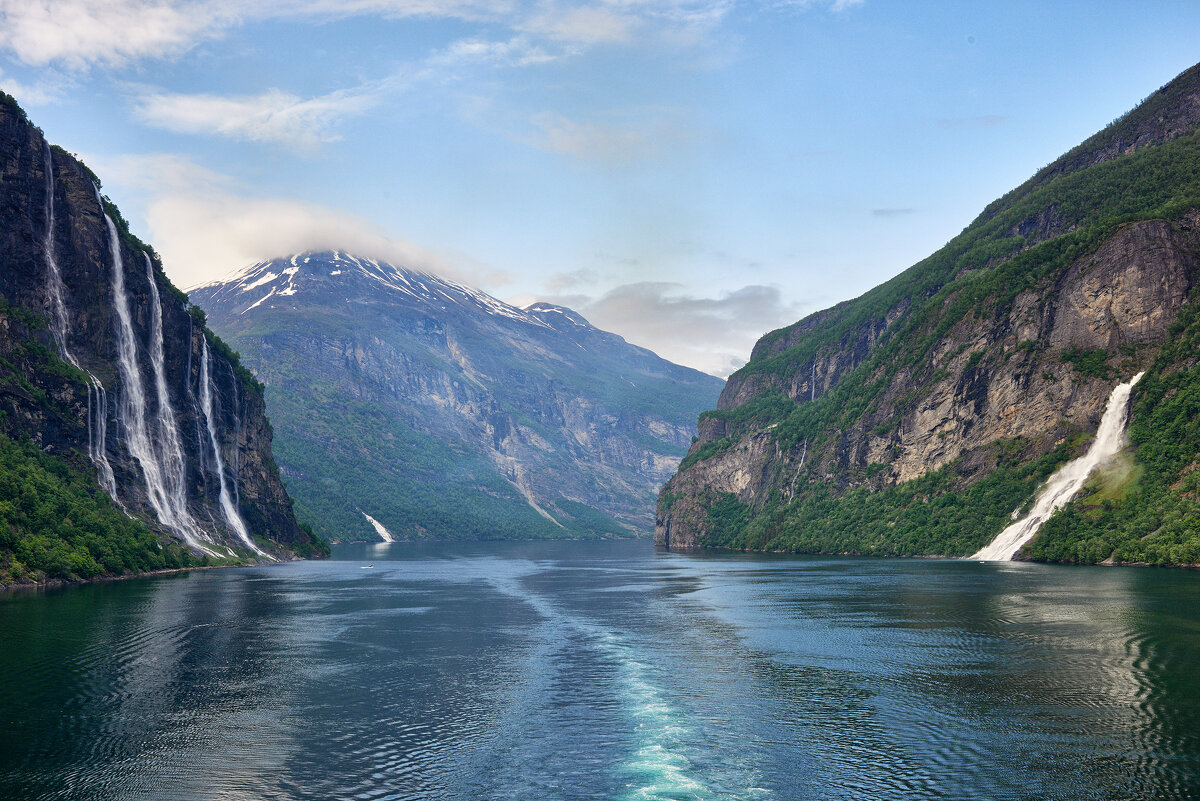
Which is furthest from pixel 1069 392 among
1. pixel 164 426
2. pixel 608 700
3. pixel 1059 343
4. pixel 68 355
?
pixel 68 355

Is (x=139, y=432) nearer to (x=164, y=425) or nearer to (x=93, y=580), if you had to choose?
(x=164, y=425)

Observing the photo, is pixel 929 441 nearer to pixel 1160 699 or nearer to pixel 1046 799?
pixel 1160 699

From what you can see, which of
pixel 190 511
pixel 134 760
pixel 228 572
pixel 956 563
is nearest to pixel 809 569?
pixel 956 563

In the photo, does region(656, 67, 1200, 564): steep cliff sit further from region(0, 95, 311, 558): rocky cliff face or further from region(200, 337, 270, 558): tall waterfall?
region(0, 95, 311, 558): rocky cliff face

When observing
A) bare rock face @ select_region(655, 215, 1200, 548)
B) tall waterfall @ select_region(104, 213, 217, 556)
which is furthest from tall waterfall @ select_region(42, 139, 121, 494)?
bare rock face @ select_region(655, 215, 1200, 548)

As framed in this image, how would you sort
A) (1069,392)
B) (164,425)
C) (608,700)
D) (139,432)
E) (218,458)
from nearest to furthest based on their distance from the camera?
(608,700)
(139,432)
(164,425)
(1069,392)
(218,458)

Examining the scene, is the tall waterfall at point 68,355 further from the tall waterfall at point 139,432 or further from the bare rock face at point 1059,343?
the bare rock face at point 1059,343

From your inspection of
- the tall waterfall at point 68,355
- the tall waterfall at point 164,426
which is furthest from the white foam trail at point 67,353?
the tall waterfall at point 164,426
